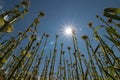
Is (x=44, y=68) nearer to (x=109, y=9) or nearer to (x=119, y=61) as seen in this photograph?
(x=119, y=61)

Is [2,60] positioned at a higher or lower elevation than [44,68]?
lower

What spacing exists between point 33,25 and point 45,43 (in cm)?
426

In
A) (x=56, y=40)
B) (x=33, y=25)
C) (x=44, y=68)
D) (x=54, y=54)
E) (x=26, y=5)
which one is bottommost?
(x=26, y=5)

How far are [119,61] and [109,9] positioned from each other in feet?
2.87

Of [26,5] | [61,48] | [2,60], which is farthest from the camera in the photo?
[61,48]

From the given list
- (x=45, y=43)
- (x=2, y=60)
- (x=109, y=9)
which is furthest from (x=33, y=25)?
(x=45, y=43)

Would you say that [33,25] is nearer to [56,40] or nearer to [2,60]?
[2,60]

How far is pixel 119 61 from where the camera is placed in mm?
1741

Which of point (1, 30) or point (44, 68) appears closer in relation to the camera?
point (1, 30)

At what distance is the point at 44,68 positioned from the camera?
885 centimetres

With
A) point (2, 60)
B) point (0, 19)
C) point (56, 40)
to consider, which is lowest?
point (2, 60)

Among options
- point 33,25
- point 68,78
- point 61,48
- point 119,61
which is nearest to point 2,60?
point 119,61

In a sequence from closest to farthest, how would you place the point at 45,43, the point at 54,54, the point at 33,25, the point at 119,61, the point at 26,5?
the point at 119,61 → the point at 26,5 → the point at 33,25 → the point at 45,43 → the point at 54,54

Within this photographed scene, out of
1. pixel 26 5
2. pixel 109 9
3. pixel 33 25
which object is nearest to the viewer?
pixel 109 9
